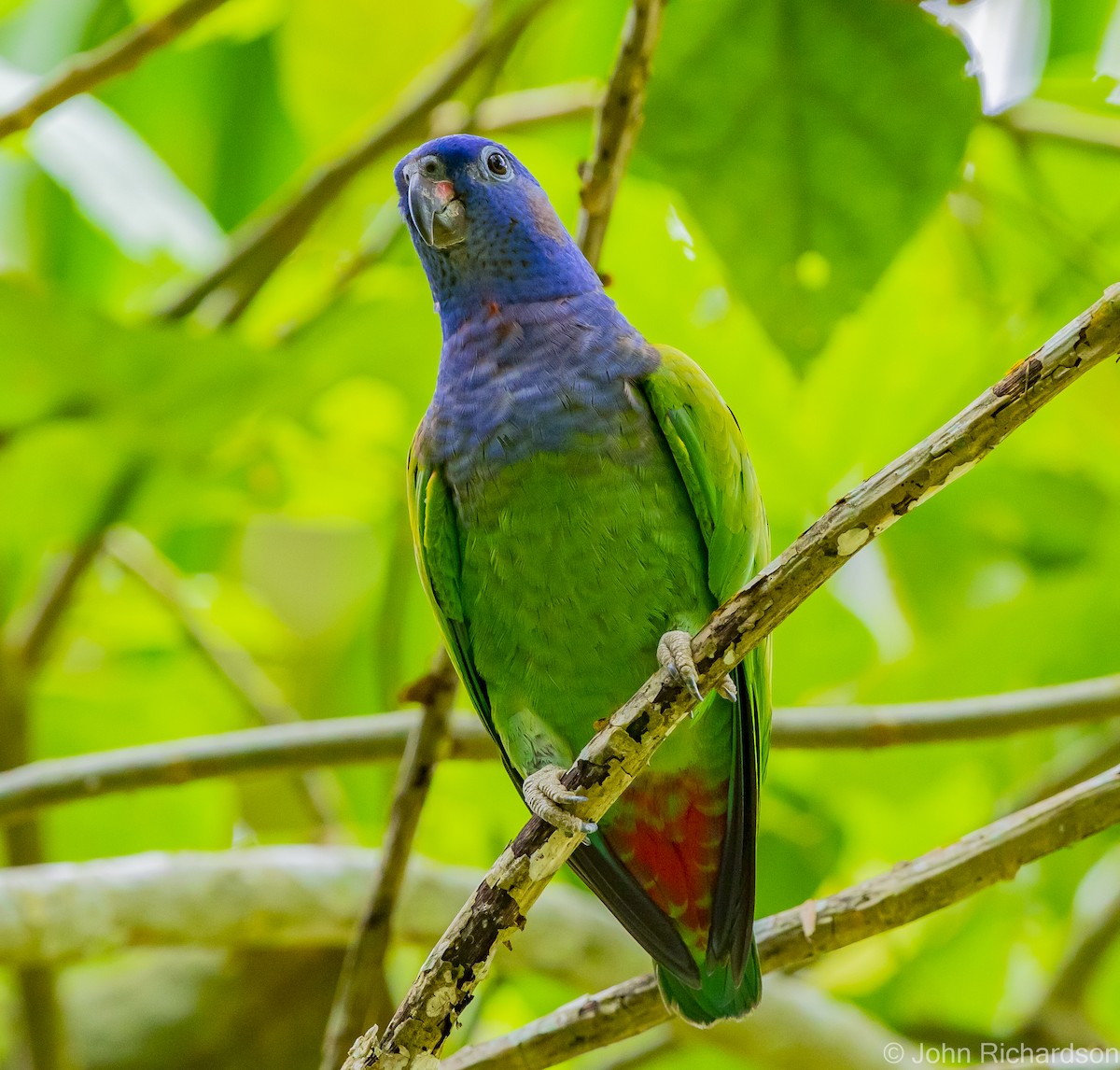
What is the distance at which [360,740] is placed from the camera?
261 centimetres

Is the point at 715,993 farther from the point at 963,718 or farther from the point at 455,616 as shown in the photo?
the point at 455,616

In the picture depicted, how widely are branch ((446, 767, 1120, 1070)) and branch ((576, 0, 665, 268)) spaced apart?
1280mm

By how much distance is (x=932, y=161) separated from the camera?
2334 mm

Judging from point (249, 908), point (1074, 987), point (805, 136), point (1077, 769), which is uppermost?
point (805, 136)

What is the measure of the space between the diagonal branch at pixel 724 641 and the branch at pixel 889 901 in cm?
36

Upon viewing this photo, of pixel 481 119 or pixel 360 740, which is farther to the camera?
pixel 481 119

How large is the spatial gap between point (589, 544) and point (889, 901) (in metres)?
0.79

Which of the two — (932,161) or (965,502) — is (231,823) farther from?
(932,161)

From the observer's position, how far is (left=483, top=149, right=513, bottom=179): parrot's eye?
8.70ft

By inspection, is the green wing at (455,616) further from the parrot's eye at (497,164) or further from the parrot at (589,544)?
the parrot's eye at (497,164)

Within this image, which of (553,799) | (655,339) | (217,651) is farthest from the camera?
(217,651)

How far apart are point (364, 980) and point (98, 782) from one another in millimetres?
670

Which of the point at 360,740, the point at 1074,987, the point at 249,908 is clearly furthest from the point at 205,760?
the point at 1074,987

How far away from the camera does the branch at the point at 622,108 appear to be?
215 cm
